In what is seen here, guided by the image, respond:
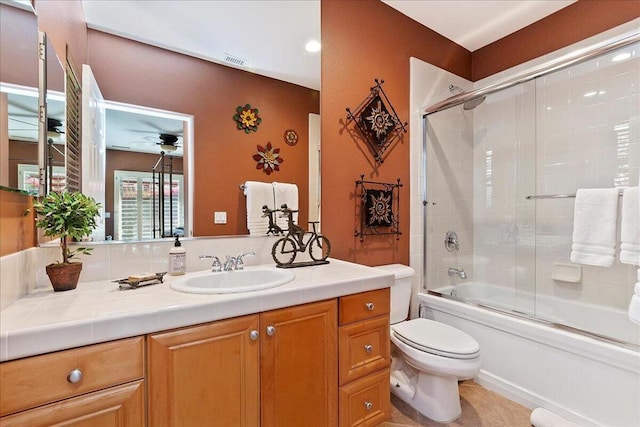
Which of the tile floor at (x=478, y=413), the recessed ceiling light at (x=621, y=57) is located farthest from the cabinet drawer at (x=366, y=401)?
the recessed ceiling light at (x=621, y=57)

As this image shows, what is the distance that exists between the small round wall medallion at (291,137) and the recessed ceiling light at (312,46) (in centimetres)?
56

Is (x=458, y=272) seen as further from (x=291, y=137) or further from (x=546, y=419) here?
(x=291, y=137)

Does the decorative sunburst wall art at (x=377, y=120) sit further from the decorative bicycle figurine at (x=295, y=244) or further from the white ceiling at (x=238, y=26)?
the decorative bicycle figurine at (x=295, y=244)

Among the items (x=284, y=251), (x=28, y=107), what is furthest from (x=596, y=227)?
(x=28, y=107)

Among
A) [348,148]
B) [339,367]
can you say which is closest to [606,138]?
[348,148]

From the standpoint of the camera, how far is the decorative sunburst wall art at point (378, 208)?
7.00 feet

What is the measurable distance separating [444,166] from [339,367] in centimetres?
196

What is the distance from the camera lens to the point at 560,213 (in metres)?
2.27

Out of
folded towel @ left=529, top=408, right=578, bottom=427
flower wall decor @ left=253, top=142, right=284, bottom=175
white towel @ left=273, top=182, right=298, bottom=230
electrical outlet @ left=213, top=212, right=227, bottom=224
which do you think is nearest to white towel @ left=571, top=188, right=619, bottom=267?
folded towel @ left=529, top=408, right=578, bottom=427

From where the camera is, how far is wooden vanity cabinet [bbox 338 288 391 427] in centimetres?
135

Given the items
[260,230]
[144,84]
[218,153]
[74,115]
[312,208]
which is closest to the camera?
[74,115]

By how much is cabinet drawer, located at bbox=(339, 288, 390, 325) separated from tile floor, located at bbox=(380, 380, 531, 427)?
70 cm

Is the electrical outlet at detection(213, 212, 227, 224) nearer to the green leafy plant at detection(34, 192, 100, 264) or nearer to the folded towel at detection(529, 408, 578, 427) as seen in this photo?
the green leafy plant at detection(34, 192, 100, 264)

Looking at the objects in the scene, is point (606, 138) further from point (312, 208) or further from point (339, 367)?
point (339, 367)
